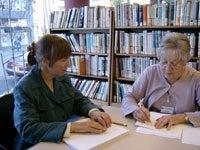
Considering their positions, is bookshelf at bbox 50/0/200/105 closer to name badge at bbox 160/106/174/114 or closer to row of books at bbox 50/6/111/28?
Answer: row of books at bbox 50/6/111/28

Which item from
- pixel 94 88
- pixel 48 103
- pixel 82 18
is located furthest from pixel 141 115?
pixel 82 18

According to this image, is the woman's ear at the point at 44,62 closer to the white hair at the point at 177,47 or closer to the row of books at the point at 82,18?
the white hair at the point at 177,47

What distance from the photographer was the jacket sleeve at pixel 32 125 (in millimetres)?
1275

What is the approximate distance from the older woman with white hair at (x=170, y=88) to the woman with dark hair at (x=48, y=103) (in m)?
0.33

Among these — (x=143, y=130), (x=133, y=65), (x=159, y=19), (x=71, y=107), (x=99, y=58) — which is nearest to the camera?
(x=143, y=130)

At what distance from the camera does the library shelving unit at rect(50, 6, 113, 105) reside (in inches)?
132

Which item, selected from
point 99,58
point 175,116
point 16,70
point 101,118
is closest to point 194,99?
point 175,116

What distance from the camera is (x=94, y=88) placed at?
3.54 m

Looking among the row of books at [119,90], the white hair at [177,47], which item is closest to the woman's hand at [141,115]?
the white hair at [177,47]

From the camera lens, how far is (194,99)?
1.72 metres

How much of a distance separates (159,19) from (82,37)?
1.09 m

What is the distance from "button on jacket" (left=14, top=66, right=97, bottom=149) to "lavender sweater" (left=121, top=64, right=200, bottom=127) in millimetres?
327

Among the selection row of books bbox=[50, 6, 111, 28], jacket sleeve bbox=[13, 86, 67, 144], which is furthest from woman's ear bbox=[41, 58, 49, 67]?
row of books bbox=[50, 6, 111, 28]

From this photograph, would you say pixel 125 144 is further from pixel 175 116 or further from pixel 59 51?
pixel 59 51
